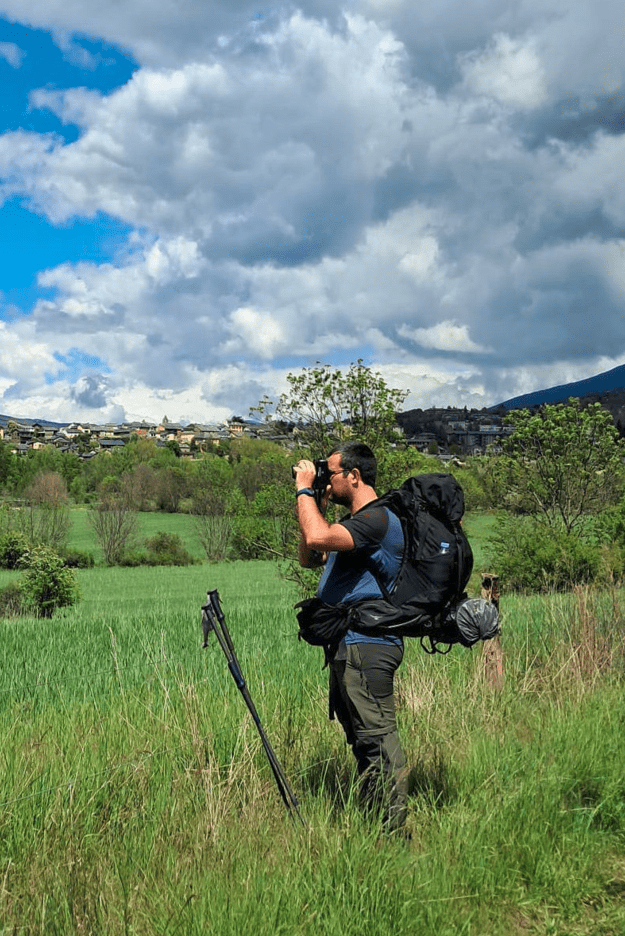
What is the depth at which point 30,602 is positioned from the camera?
2494 centimetres

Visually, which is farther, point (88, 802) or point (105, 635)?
point (105, 635)

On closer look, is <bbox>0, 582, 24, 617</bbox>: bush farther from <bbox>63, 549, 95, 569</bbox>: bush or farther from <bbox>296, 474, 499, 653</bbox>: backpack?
<bbox>63, 549, 95, 569</bbox>: bush

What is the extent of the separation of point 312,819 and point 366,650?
32.3 inches

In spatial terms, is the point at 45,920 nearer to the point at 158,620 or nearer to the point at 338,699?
the point at 338,699

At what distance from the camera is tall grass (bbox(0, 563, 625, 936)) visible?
10.4ft

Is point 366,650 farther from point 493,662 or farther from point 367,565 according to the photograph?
point 493,662

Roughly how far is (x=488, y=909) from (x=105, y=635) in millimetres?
12246

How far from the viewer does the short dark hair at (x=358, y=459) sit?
417cm

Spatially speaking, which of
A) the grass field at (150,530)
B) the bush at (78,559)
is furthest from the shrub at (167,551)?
the bush at (78,559)

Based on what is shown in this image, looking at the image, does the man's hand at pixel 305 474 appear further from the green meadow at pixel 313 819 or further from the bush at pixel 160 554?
the bush at pixel 160 554

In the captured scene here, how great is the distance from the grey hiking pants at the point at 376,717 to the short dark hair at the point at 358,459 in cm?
85

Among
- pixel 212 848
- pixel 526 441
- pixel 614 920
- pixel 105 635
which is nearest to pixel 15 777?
pixel 212 848

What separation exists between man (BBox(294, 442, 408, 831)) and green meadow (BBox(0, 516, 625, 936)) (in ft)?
0.62

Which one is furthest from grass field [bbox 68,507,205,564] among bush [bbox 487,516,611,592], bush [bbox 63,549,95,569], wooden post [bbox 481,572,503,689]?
wooden post [bbox 481,572,503,689]
